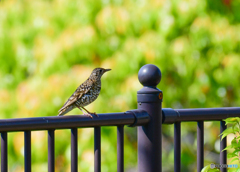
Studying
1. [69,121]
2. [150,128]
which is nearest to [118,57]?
[150,128]

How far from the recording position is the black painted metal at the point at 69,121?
1.89 m

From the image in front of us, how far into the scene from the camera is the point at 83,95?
4266mm

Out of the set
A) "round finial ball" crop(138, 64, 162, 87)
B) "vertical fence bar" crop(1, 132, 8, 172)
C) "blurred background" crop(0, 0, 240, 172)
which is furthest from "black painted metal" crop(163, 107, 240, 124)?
"blurred background" crop(0, 0, 240, 172)

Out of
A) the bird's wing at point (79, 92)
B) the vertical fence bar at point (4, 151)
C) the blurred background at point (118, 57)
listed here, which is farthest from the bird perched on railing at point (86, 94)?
the vertical fence bar at point (4, 151)

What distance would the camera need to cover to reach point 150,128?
2330mm

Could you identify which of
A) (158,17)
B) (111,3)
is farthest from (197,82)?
(111,3)

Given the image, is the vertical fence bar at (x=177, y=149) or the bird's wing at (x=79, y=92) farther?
the bird's wing at (x=79, y=92)

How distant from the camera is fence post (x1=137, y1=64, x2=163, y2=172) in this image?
7.63 ft

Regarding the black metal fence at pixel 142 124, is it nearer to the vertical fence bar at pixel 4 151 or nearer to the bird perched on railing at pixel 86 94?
the vertical fence bar at pixel 4 151

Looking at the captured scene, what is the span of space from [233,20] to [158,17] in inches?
63.2

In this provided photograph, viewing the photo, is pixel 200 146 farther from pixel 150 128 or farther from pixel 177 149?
pixel 150 128

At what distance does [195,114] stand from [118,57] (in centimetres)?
388

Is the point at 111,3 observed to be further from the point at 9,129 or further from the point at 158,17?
the point at 9,129

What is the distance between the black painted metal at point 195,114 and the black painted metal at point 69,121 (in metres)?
0.21
